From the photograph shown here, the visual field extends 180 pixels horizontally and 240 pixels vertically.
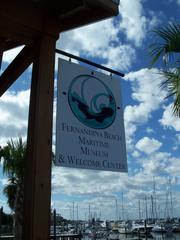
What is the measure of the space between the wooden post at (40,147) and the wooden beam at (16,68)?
39 centimetres

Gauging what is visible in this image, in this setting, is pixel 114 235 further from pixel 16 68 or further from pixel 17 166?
pixel 16 68

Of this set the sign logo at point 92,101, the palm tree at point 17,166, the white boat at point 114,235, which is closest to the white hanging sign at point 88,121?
the sign logo at point 92,101

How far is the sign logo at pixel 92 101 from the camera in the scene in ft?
11.1

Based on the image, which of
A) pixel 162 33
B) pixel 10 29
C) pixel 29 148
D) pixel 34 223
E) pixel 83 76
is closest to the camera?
pixel 34 223

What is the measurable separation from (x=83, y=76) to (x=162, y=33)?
223 cm

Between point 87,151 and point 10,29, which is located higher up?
point 10,29

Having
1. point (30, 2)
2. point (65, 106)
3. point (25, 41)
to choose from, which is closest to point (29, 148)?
point (65, 106)

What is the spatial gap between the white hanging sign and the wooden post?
102 mm

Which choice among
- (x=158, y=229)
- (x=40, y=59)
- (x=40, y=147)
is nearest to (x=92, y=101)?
(x=40, y=59)

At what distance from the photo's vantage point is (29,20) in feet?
11.3

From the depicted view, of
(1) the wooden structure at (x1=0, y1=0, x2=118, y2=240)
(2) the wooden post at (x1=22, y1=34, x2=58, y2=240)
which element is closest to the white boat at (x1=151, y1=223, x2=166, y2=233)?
(1) the wooden structure at (x1=0, y1=0, x2=118, y2=240)

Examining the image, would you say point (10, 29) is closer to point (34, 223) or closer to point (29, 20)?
point (29, 20)

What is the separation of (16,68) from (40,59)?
2.44ft

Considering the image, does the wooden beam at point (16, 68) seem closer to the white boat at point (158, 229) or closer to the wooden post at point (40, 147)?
the wooden post at point (40, 147)
